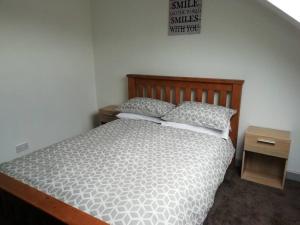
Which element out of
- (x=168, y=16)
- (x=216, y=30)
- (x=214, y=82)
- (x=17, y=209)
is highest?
(x=168, y=16)

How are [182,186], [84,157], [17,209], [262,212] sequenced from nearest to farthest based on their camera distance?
[17,209]
[182,186]
[84,157]
[262,212]

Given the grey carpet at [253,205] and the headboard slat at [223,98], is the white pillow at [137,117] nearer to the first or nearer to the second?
the headboard slat at [223,98]

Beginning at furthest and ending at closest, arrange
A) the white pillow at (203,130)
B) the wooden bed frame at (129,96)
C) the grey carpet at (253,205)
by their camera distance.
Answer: the white pillow at (203,130) < the grey carpet at (253,205) < the wooden bed frame at (129,96)

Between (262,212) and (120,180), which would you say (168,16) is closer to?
(120,180)

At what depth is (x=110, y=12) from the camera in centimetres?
314

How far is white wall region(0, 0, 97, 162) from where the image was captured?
94.5 inches

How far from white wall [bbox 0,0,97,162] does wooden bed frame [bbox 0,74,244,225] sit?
838 mm

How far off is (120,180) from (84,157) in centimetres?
46

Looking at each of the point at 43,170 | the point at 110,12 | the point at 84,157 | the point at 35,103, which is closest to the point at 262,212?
the point at 84,157

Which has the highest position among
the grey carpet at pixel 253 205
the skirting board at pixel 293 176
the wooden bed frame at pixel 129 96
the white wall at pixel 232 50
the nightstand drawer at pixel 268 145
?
the white wall at pixel 232 50

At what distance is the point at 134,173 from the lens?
1.50 metres

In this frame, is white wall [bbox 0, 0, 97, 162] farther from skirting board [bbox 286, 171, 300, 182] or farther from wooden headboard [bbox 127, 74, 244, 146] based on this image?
skirting board [bbox 286, 171, 300, 182]

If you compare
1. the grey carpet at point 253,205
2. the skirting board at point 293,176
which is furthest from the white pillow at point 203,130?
the skirting board at point 293,176

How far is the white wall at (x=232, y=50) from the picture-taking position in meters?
2.24
